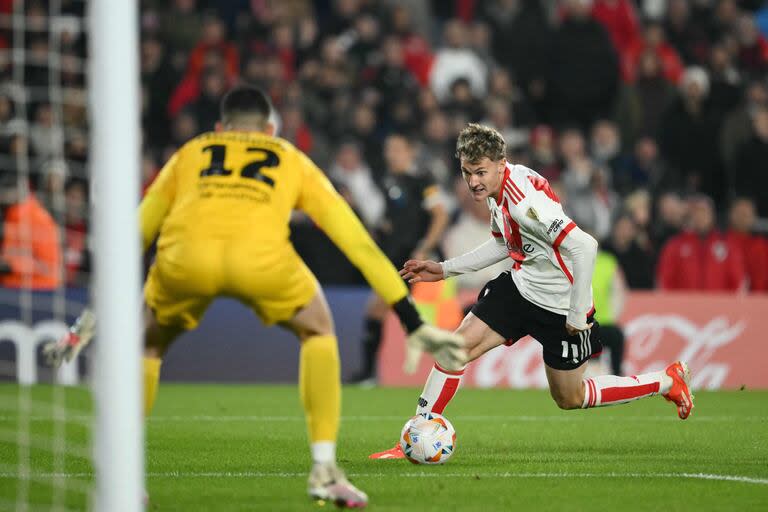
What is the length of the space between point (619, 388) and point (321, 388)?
2777mm

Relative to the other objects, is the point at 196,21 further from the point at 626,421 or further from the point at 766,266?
the point at 626,421

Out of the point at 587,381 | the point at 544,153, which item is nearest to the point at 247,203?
the point at 587,381

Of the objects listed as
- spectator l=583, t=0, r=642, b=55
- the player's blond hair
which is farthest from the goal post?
spectator l=583, t=0, r=642, b=55

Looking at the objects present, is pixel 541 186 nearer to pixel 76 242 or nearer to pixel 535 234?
pixel 535 234

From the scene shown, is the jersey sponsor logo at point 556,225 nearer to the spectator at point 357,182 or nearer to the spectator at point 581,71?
the spectator at point 357,182

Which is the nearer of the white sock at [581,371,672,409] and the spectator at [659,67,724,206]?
the white sock at [581,371,672,409]

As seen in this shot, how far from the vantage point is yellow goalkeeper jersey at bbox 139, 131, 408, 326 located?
18.1 ft

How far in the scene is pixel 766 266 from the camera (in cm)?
1480

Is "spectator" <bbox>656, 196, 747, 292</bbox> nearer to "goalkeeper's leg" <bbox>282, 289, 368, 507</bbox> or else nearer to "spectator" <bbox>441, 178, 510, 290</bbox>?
"spectator" <bbox>441, 178, 510, 290</bbox>

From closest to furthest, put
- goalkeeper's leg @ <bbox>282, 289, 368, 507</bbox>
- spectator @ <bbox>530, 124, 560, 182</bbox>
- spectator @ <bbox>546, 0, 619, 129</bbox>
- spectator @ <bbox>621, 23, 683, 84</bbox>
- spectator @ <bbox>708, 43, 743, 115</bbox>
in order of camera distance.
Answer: goalkeeper's leg @ <bbox>282, 289, 368, 507</bbox>, spectator @ <bbox>530, 124, 560, 182</bbox>, spectator @ <bbox>546, 0, 619, 129</bbox>, spectator @ <bbox>708, 43, 743, 115</bbox>, spectator @ <bbox>621, 23, 683, 84</bbox>

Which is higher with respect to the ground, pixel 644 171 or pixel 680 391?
pixel 644 171

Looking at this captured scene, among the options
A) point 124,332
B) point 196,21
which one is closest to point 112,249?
point 124,332

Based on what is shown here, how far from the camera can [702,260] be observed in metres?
14.7

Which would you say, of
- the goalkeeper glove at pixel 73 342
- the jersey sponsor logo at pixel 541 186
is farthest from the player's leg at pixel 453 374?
the goalkeeper glove at pixel 73 342
